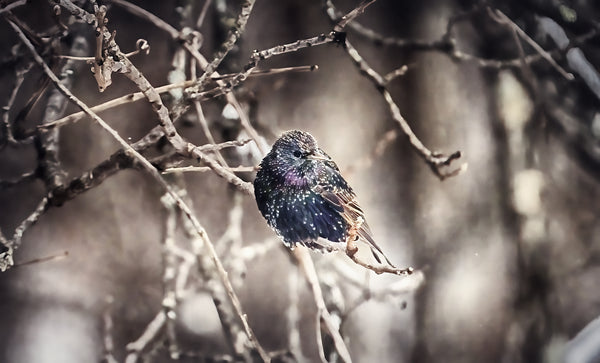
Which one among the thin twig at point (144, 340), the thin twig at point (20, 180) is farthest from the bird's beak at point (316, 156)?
the thin twig at point (20, 180)

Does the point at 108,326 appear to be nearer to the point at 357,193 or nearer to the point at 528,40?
the point at 357,193

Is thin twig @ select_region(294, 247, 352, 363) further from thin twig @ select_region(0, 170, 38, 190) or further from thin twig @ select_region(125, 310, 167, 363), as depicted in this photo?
thin twig @ select_region(0, 170, 38, 190)

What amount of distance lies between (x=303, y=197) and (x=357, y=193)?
6.9 inches

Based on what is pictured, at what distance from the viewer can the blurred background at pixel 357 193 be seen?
1.46m

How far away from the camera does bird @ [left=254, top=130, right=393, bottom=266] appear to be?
4.60 ft

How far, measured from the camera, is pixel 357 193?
1501 millimetres

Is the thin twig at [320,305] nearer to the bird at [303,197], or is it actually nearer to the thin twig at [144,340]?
the bird at [303,197]

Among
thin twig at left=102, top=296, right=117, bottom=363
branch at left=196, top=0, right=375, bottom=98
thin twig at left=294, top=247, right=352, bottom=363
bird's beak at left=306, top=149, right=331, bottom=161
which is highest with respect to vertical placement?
branch at left=196, top=0, right=375, bottom=98

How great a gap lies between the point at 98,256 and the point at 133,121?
0.36 metres

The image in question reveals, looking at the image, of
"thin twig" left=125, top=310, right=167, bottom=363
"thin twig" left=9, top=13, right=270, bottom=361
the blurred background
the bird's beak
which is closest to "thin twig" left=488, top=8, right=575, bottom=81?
the blurred background

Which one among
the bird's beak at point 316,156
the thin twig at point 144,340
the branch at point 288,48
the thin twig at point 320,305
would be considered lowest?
the thin twig at point 320,305

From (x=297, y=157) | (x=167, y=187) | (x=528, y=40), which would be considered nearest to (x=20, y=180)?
(x=167, y=187)

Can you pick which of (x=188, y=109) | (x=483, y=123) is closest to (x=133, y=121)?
(x=188, y=109)

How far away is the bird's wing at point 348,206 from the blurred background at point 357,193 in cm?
5
